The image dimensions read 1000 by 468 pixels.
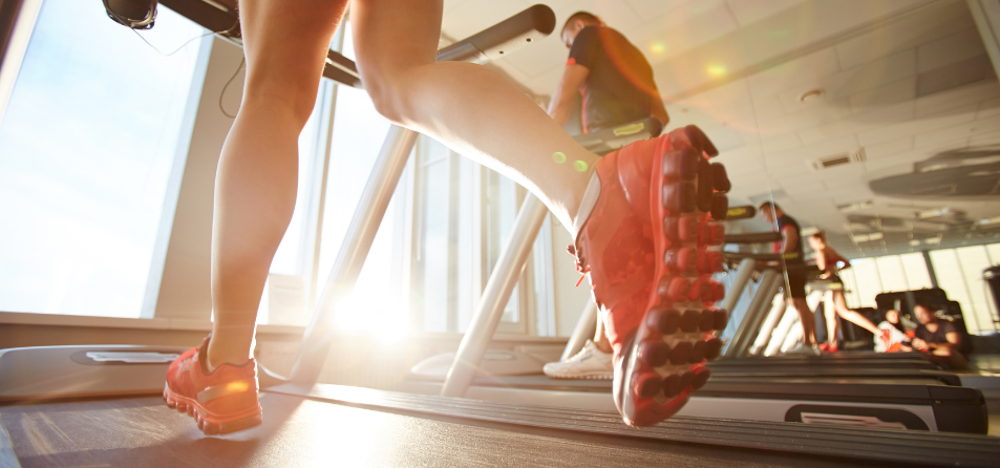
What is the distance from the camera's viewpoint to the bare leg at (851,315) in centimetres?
253

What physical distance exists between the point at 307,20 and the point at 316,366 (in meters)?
0.95

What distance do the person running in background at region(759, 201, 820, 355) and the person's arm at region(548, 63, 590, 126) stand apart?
2.06m

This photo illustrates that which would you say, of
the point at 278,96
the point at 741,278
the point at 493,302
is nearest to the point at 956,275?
the point at 741,278

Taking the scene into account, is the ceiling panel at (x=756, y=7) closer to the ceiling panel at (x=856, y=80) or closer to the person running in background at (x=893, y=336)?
the ceiling panel at (x=856, y=80)

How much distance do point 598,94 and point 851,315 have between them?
6.74 feet

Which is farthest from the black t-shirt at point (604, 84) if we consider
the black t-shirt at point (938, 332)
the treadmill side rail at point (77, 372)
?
the black t-shirt at point (938, 332)

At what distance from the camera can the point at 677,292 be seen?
1.52 ft

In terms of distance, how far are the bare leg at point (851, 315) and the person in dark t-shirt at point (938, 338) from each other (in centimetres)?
26

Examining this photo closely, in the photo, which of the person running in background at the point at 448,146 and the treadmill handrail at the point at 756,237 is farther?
the treadmill handrail at the point at 756,237

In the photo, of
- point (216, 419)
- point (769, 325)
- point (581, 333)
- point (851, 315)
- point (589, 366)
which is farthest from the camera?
point (769, 325)

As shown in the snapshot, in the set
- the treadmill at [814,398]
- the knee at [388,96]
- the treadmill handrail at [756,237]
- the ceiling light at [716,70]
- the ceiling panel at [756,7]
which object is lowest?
the treadmill at [814,398]

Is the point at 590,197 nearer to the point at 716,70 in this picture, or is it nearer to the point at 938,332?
the point at 938,332

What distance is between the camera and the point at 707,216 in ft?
1.69

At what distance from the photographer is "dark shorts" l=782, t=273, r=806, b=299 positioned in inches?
120
